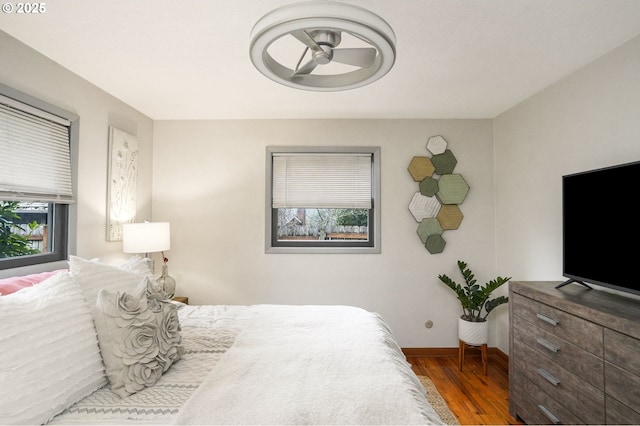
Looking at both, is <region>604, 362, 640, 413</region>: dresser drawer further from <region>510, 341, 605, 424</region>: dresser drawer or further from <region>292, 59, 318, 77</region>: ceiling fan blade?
<region>292, 59, 318, 77</region>: ceiling fan blade

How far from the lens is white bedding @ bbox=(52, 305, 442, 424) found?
1.09 meters

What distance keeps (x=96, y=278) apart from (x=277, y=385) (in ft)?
3.23

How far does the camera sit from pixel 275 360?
4.81ft

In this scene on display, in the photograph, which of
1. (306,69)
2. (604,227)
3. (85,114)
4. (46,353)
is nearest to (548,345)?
(604,227)

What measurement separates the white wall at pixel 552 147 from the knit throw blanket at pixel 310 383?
1562 mm

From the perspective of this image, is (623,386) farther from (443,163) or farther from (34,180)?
(34,180)

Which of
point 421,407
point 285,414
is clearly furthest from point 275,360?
point 421,407

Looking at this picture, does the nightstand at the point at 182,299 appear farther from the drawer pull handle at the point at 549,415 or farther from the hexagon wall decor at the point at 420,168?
the drawer pull handle at the point at 549,415

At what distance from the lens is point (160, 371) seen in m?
1.35

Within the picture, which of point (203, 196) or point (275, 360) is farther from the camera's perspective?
point (203, 196)

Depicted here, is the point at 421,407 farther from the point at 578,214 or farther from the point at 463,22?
the point at 463,22

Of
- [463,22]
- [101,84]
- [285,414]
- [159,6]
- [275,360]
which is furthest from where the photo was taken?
[101,84]

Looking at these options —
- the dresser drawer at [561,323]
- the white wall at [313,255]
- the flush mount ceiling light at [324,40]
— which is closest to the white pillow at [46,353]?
the flush mount ceiling light at [324,40]

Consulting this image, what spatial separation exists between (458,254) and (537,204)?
0.94m
